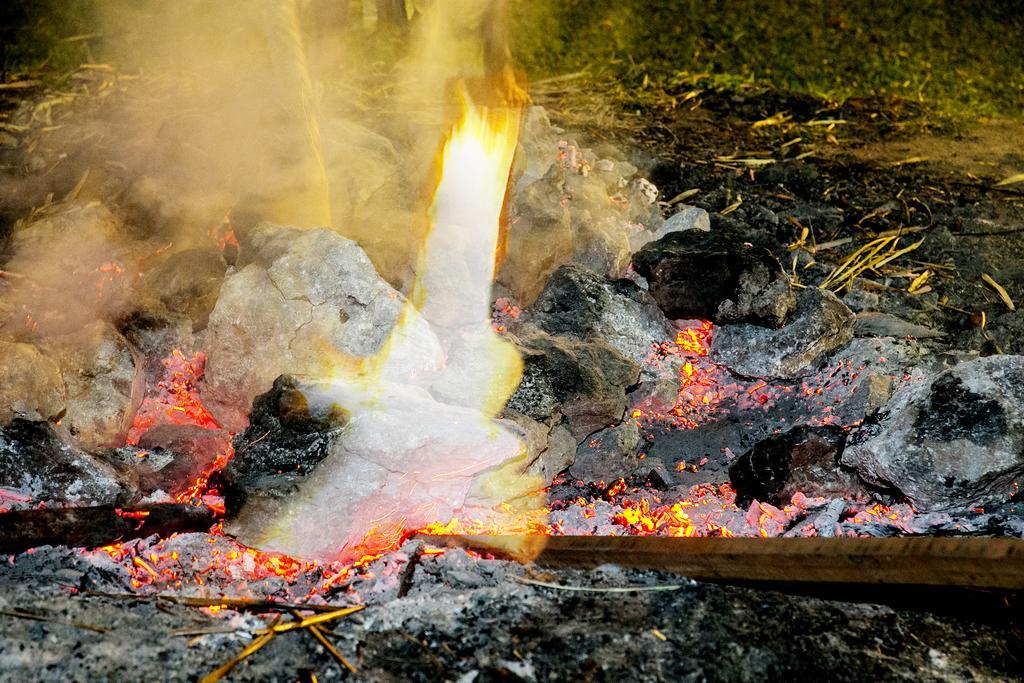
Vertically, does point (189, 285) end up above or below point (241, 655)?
above

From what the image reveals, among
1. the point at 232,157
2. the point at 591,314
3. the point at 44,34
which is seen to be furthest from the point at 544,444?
the point at 44,34

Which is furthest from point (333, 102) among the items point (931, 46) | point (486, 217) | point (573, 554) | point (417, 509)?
point (931, 46)

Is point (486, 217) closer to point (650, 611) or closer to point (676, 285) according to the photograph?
point (676, 285)

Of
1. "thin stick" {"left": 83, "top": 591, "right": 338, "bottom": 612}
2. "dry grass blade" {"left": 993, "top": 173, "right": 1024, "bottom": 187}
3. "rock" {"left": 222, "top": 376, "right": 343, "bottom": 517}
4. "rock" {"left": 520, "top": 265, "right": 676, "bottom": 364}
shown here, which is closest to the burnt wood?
"rock" {"left": 222, "top": 376, "right": 343, "bottom": 517}

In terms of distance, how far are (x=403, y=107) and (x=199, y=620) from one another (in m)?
3.54

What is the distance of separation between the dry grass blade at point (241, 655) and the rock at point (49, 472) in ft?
2.96

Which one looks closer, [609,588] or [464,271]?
[609,588]

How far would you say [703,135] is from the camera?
5.43 metres

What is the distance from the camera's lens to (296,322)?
2.91 m

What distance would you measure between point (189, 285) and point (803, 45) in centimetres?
636

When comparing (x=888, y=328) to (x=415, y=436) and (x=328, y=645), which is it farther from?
(x=328, y=645)

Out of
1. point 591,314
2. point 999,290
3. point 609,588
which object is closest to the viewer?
point 609,588

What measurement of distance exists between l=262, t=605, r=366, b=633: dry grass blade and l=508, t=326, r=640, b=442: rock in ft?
3.41

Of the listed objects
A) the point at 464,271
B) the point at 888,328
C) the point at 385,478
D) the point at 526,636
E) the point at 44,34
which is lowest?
the point at 526,636
